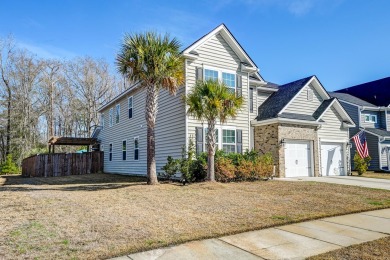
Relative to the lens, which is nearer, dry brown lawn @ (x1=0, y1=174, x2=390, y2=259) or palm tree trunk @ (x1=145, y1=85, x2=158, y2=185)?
dry brown lawn @ (x1=0, y1=174, x2=390, y2=259)

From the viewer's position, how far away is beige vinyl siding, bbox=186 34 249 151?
1427cm

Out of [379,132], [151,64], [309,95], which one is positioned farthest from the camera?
[379,132]

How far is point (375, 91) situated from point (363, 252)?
100 feet

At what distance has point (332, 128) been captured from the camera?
60.8 ft

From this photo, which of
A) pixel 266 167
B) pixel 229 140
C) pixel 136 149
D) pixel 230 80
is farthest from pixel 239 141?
pixel 136 149

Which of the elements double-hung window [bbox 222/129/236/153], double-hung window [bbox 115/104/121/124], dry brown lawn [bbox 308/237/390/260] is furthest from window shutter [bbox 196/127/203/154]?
double-hung window [bbox 115/104/121/124]

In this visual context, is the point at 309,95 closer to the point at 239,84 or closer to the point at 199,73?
the point at 239,84

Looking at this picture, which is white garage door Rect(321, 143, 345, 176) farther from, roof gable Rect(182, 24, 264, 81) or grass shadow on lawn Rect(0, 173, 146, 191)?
grass shadow on lawn Rect(0, 173, 146, 191)

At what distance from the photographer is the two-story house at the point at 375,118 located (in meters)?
23.9

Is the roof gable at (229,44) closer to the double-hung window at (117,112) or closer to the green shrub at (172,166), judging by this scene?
the green shrub at (172,166)

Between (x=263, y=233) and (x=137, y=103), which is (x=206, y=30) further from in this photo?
(x=263, y=233)

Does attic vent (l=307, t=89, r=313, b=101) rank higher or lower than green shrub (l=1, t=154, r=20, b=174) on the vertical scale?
higher

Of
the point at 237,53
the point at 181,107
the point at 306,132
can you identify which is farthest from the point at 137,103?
the point at 306,132

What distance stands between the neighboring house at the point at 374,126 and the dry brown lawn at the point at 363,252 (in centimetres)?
2257
